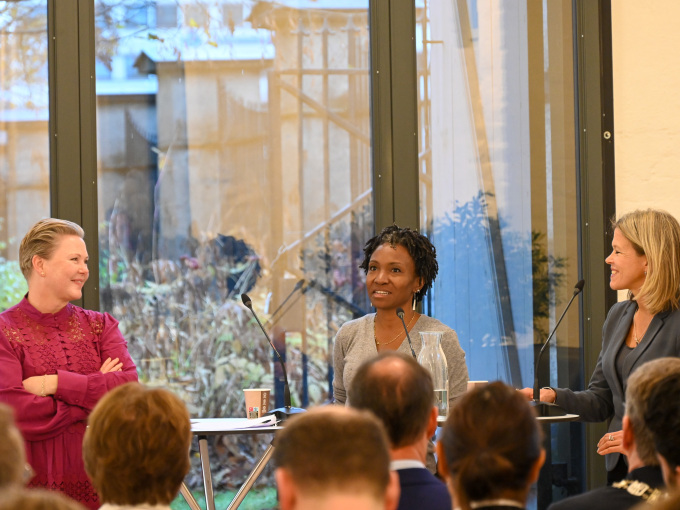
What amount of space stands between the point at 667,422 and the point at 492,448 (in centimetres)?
44

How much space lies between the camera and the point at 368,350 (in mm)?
3328

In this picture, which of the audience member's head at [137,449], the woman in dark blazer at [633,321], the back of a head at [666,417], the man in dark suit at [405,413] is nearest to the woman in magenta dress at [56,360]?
the audience member's head at [137,449]

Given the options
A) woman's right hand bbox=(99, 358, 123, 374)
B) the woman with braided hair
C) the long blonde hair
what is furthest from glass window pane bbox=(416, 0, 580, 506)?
woman's right hand bbox=(99, 358, 123, 374)

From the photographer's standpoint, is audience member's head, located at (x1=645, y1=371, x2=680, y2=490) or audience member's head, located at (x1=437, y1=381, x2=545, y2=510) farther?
audience member's head, located at (x1=645, y1=371, x2=680, y2=490)

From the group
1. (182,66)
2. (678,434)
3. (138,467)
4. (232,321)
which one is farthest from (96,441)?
(182,66)

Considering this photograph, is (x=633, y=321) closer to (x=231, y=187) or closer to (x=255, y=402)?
(x=255, y=402)

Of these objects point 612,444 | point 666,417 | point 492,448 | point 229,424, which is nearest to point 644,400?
point 666,417

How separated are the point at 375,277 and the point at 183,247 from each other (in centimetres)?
123

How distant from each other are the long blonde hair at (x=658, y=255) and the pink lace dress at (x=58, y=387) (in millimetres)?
1959

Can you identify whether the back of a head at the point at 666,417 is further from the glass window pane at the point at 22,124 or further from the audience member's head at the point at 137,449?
the glass window pane at the point at 22,124

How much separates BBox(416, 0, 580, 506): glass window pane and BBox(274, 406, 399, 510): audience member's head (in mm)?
2936

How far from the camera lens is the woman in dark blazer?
3.07 meters

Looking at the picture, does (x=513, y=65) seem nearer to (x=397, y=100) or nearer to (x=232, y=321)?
(x=397, y=100)

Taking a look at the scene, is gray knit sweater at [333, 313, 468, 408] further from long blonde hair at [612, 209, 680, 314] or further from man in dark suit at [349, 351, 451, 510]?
man in dark suit at [349, 351, 451, 510]
